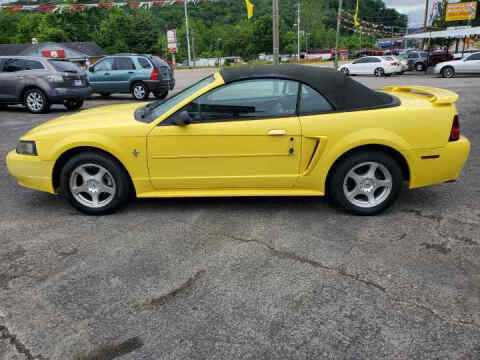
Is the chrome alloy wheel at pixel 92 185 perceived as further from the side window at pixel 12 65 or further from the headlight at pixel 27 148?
the side window at pixel 12 65

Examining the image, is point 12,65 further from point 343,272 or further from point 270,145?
point 343,272

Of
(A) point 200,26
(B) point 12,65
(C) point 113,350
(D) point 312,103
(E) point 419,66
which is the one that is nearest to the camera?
(C) point 113,350

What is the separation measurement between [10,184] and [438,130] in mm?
5125

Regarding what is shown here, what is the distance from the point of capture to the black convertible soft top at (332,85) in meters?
4.01

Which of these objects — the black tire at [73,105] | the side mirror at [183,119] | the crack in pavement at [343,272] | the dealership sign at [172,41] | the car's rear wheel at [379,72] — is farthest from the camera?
the dealership sign at [172,41]

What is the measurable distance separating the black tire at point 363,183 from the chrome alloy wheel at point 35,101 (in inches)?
393

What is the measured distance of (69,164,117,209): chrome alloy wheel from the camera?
4.19 meters

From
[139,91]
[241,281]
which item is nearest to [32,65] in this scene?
[139,91]

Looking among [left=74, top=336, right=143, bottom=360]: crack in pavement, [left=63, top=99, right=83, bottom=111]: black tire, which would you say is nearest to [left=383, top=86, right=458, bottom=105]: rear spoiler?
[left=74, top=336, right=143, bottom=360]: crack in pavement

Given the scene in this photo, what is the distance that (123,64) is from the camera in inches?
586

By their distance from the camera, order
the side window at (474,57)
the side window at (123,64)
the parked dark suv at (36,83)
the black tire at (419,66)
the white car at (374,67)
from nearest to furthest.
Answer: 1. the parked dark suv at (36,83)
2. the side window at (123,64)
3. the side window at (474,57)
4. the white car at (374,67)
5. the black tire at (419,66)

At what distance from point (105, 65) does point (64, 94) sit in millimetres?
4062

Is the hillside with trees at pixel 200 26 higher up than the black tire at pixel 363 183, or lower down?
higher up

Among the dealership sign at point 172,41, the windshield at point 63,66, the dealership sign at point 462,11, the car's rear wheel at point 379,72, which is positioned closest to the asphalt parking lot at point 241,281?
the windshield at point 63,66
